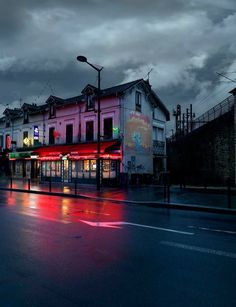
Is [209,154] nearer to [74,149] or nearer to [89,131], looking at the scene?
[89,131]

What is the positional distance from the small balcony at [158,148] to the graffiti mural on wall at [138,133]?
44.1 inches

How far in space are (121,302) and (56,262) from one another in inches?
77.6

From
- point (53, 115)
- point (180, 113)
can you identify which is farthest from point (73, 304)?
point (180, 113)

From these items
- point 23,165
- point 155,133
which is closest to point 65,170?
point 23,165

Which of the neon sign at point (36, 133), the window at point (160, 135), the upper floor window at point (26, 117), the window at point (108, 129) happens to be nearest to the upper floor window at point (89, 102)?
the window at point (108, 129)

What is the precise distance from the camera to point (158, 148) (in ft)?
111

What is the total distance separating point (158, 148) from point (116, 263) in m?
28.7

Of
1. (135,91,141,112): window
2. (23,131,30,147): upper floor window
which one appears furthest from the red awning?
(135,91,141,112): window

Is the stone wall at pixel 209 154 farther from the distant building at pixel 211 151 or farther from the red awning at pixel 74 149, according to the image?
the red awning at pixel 74 149

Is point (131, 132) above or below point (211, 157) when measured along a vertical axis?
above

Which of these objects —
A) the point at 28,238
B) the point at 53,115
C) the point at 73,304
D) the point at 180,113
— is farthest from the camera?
the point at 180,113

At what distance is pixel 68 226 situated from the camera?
355 inches

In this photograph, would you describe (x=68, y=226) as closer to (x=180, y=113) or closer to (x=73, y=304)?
(x=73, y=304)

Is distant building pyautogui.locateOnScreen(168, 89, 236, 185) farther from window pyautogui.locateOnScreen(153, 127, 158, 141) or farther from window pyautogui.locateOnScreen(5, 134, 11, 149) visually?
window pyautogui.locateOnScreen(5, 134, 11, 149)
